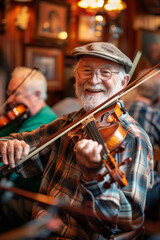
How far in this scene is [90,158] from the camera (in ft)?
2.80

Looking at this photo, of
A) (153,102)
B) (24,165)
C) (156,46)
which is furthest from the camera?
(156,46)

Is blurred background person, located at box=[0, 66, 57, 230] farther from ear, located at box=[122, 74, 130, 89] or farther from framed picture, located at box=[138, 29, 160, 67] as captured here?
framed picture, located at box=[138, 29, 160, 67]

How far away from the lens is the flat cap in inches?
44.6

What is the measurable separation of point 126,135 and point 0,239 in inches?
22.5

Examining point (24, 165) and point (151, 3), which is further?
point (151, 3)

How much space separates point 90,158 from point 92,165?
0.03 m

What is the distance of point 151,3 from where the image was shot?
3.91m

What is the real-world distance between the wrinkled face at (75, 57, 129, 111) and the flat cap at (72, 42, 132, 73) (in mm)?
28

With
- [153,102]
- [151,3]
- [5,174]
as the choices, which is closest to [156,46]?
[151,3]

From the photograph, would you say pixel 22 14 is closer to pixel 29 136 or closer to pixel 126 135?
pixel 29 136

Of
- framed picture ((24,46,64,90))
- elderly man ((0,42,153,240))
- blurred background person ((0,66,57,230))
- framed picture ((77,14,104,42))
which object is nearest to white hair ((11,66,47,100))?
blurred background person ((0,66,57,230))

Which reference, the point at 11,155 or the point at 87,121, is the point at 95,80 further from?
the point at 11,155

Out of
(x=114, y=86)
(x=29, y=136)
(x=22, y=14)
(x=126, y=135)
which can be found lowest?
(x=29, y=136)

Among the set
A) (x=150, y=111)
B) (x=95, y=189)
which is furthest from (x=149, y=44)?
(x=95, y=189)
